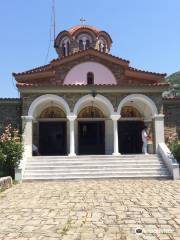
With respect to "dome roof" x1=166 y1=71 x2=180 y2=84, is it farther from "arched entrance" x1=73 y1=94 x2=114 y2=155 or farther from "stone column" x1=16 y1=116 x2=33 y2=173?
"stone column" x1=16 y1=116 x2=33 y2=173

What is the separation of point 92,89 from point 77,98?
91 cm

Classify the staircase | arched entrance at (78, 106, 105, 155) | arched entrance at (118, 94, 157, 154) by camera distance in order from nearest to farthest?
the staircase
arched entrance at (118, 94, 157, 154)
arched entrance at (78, 106, 105, 155)

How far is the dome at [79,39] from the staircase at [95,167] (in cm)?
1263

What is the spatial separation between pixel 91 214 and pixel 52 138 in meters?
12.9

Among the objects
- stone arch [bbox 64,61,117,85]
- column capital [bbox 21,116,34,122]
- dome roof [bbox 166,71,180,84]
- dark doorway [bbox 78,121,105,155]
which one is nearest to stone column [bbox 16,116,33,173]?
column capital [bbox 21,116,34,122]

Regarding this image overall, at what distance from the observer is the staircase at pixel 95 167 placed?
1441 cm

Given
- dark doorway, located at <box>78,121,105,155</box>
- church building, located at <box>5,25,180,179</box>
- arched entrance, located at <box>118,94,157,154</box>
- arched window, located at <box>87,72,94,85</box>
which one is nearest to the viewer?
church building, located at <box>5,25,180,179</box>

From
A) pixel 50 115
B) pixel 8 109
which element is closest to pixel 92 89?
pixel 50 115

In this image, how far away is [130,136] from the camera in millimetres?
20344

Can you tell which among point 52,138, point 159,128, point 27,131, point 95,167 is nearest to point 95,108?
point 52,138

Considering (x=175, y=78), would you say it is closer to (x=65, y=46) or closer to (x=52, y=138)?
(x=65, y=46)

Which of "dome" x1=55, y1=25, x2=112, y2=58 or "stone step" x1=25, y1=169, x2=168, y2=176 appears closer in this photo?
"stone step" x1=25, y1=169, x2=168, y2=176

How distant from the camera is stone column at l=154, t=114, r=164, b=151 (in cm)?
1744

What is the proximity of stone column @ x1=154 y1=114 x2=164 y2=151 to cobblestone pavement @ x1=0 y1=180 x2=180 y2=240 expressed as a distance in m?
6.36
